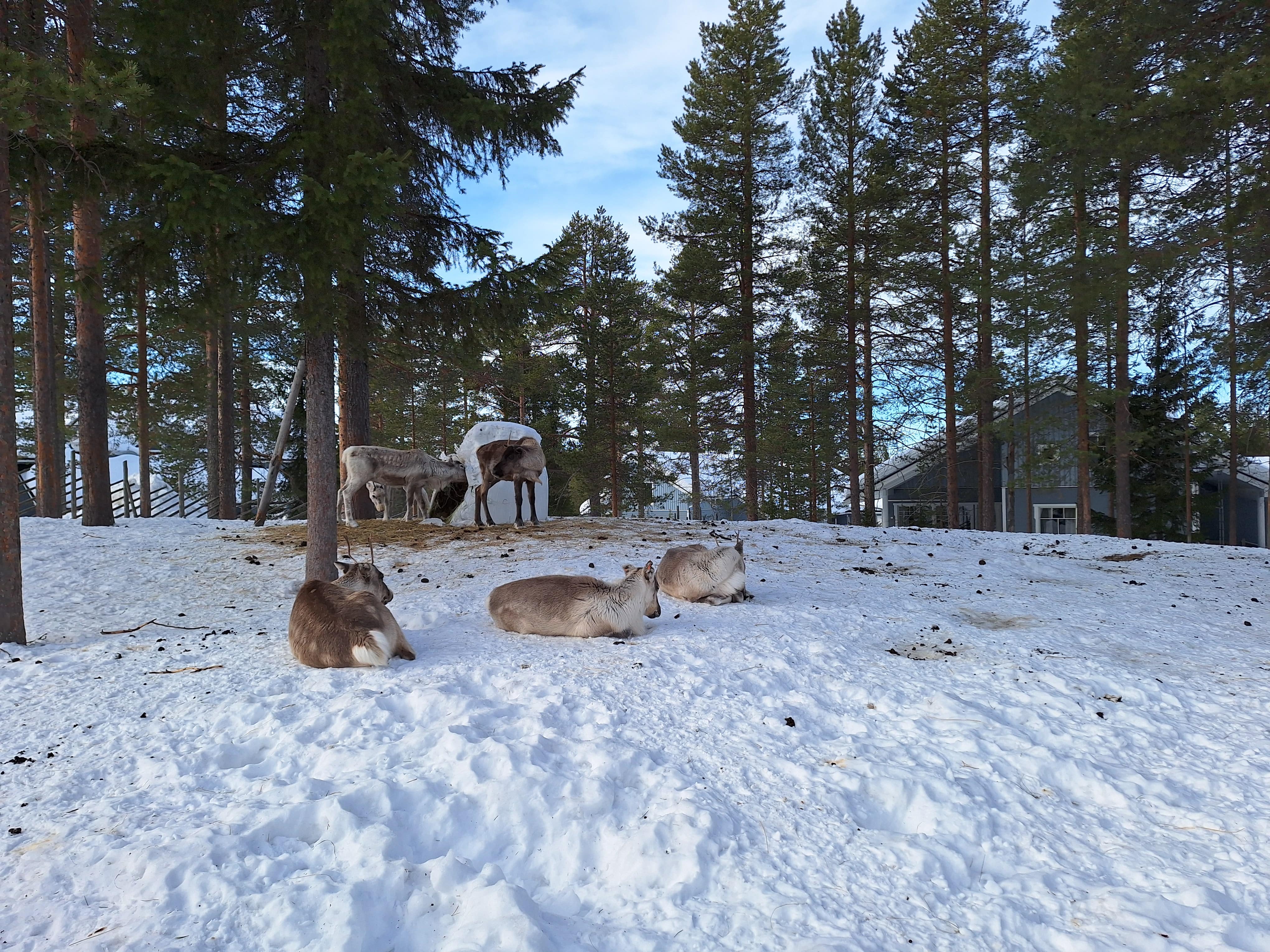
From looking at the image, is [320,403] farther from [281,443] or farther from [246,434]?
[246,434]

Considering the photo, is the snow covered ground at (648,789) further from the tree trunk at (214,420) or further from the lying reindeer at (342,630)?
the tree trunk at (214,420)

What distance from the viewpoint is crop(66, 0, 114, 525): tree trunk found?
36.2 feet

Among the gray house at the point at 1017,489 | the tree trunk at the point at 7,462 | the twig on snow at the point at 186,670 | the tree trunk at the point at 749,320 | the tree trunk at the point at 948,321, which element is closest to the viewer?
the twig on snow at the point at 186,670

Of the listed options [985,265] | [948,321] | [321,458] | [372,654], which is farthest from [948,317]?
[372,654]

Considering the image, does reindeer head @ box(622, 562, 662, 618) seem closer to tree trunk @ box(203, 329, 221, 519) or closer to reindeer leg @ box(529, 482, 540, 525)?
reindeer leg @ box(529, 482, 540, 525)

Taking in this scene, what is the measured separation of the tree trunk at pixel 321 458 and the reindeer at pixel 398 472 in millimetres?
4453

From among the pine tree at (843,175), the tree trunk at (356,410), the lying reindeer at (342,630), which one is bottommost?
the lying reindeer at (342,630)

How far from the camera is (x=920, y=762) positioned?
3.72 metres

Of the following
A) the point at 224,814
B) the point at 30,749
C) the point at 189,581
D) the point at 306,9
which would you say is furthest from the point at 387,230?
the point at 224,814

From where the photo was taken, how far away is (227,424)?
1870 cm

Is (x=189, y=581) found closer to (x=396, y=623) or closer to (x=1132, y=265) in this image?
(x=396, y=623)

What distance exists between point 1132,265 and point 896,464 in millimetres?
25529

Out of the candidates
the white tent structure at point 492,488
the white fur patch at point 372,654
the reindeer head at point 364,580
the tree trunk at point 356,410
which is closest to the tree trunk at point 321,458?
the reindeer head at point 364,580

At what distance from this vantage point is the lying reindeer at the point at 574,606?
237 inches
